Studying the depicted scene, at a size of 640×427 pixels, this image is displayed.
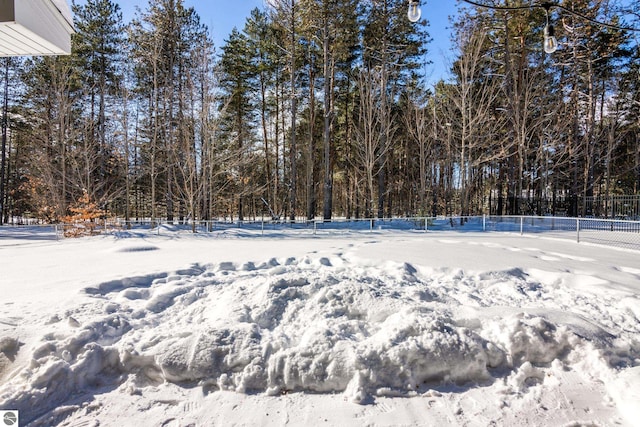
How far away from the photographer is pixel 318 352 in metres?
2.68

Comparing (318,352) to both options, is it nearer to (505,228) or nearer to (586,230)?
(586,230)

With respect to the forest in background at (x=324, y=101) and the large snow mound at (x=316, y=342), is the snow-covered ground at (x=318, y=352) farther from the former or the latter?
the forest in background at (x=324, y=101)

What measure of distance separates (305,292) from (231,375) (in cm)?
149

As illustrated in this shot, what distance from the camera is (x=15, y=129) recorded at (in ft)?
72.7

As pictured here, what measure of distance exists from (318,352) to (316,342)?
0.13m

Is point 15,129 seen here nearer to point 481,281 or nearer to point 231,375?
point 231,375

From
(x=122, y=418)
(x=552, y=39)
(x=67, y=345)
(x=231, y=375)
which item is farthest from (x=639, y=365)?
(x=67, y=345)

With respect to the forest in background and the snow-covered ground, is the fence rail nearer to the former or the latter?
the forest in background

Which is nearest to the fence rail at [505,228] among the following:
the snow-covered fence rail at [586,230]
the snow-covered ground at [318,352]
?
the snow-covered fence rail at [586,230]

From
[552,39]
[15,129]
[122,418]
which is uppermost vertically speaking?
[15,129]

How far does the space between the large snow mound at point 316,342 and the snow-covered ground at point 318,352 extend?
0.04ft

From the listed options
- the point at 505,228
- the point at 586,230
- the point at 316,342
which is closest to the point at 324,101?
the point at 505,228

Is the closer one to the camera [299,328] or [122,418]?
[122,418]

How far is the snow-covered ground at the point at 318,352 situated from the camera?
7.31ft
